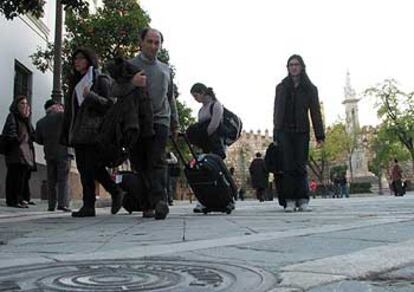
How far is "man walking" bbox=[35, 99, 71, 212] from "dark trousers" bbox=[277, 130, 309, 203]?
135 inches

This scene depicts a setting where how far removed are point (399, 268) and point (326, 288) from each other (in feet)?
2.10

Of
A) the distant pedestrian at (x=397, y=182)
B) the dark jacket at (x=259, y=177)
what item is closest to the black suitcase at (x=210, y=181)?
the dark jacket at (x=259, y=177)

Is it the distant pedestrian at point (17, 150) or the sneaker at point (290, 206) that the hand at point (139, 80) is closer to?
the sneaker at point (290, 206)

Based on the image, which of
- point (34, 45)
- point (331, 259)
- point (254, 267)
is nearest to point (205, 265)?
point (254, 267)

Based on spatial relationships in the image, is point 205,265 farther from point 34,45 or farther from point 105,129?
point 34,45

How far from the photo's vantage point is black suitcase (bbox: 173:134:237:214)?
7082 mm

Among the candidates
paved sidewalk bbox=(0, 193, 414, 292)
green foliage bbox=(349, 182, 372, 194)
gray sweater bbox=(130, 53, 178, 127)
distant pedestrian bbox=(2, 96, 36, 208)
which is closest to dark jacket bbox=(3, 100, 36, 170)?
distant pedestrian bbox=(2, 96, 36, 208)

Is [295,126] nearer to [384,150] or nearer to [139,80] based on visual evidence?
[139,80]

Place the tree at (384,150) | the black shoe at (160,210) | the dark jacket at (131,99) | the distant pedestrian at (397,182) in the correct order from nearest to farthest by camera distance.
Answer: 1. the dark jacket at (131,99)
2. the black shoe at (160,210)
3. the distant pedestrian at (397,182)
4. the tree at (384,150)

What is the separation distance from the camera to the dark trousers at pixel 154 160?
600 cm

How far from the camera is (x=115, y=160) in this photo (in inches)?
260

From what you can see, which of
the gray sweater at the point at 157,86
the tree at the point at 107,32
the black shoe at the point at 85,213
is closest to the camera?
the gray sweater at the point at 157,86

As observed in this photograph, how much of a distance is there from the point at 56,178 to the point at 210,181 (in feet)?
10.7

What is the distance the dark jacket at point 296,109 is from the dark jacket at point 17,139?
4.54 meters
